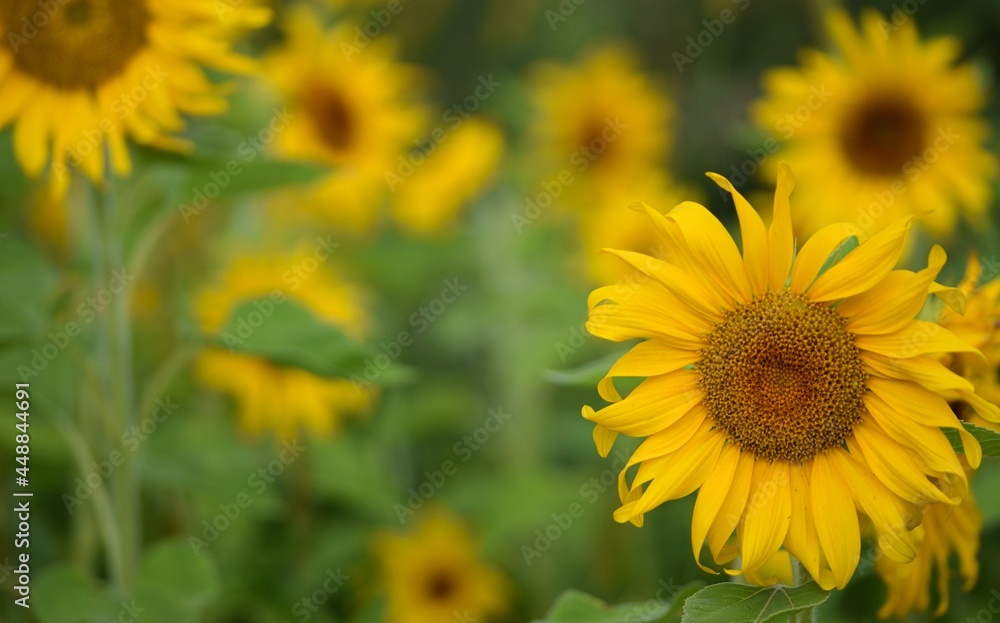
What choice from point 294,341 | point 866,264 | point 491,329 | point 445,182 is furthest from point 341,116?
point 866,264

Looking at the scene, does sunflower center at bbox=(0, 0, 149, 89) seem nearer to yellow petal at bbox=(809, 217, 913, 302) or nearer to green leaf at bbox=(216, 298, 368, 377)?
green leaf at bbox=(216, 298, 368, 377)

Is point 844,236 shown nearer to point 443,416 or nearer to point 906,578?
point 906,578

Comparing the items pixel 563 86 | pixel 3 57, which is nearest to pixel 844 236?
pixel 3 57

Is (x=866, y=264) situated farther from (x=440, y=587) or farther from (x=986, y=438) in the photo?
(x=440, y=587)

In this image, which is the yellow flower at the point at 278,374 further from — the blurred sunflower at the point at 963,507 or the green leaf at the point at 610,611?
the blurred sunflower at the point at 963,507

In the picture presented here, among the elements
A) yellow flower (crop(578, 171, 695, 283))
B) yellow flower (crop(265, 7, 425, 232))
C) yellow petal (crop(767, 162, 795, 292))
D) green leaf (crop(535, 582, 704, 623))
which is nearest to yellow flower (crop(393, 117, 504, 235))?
yellow flower (crop(265, 7, 425, 232))

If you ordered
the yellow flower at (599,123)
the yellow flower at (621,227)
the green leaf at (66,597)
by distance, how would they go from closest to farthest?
the green leaf at (66,597) → the yellow flower at (621,227) → the yellow flower at (599,123)

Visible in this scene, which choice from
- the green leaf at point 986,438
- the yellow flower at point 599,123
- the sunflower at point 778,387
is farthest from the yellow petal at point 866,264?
the yellow flower at point 599,123
